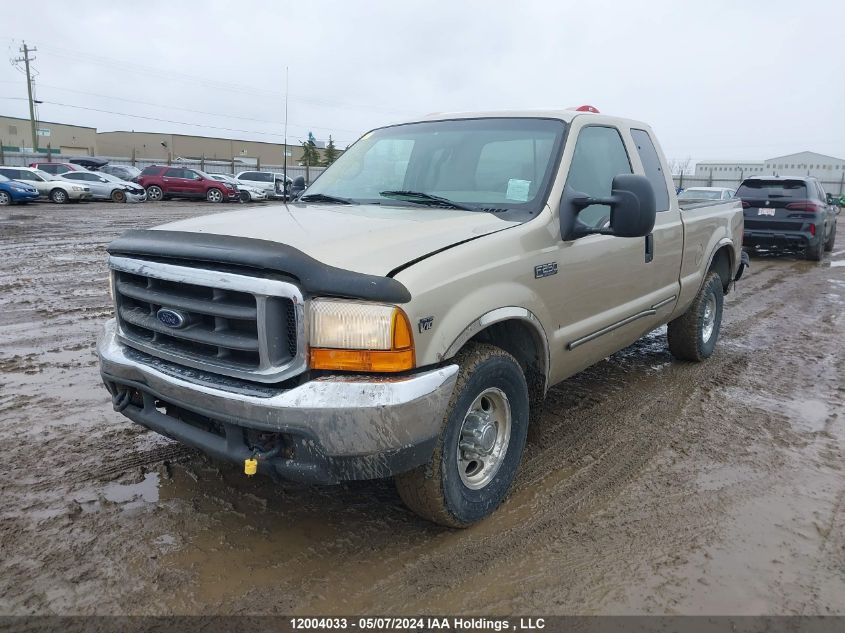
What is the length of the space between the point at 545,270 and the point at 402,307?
110 centimetres

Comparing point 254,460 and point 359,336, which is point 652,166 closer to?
point 359,336

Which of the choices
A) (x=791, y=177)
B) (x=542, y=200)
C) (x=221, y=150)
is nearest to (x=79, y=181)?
(x=791, y=177)

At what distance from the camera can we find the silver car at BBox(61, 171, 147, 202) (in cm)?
2433

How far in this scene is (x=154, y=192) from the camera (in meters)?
26.9

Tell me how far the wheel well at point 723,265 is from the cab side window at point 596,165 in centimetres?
203

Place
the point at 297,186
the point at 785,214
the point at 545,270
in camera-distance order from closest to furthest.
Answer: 1. the point at 545,270
2. the point at 297,186
3. the point at 785,214

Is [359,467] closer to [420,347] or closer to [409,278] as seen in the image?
[420,347]

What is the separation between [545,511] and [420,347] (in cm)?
126

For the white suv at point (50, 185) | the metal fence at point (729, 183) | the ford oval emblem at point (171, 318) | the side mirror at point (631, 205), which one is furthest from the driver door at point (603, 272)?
the metal fence at point (729, 183)

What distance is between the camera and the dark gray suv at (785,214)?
1275 cm

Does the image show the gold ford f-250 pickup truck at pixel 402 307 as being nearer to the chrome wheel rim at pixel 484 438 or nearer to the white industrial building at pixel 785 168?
the chrome wheel rim at pixel 484 438

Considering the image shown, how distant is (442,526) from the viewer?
117 inches

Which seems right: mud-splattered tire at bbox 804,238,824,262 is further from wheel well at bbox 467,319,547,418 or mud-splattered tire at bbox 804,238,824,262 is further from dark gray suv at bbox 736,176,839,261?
wheel well at bbox 467,319,547,418

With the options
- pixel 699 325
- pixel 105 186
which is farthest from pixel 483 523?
pixel 105 186
